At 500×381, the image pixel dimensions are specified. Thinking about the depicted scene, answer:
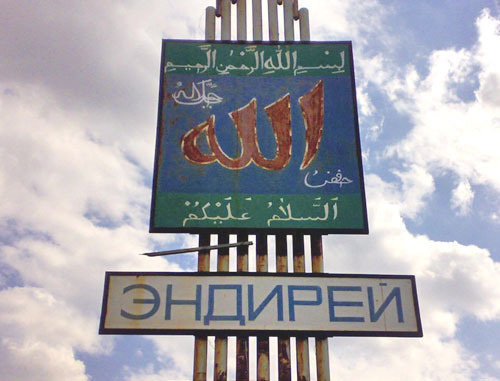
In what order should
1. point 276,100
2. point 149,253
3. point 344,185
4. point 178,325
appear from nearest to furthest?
point 178,325 < point 149,253 < point 344,185 < point 276,100

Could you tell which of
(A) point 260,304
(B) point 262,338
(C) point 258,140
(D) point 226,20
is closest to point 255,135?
(C) point 258,140

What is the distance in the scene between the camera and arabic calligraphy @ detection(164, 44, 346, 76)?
1157cm

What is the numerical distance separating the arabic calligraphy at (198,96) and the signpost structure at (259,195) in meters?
0.02

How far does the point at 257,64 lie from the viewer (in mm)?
11648

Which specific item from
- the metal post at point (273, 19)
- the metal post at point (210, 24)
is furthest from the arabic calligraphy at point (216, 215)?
the metal post at point (273, 19)

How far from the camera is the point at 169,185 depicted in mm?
10320

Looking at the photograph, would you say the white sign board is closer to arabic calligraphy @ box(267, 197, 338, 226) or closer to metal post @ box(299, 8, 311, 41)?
arabic calligraphy @ box(267, 197, 338, 226)

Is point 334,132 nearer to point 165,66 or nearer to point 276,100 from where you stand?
point 276,100

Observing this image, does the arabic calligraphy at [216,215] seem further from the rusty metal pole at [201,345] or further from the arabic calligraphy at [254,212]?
the rusty metal pole at [201,345]

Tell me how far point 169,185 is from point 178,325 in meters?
2.75

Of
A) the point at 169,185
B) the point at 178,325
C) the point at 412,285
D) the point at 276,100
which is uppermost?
the point at 276,100

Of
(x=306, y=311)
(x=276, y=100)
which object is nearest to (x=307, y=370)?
(x=306, y=311)

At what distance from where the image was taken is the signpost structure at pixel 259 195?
9.11 meters

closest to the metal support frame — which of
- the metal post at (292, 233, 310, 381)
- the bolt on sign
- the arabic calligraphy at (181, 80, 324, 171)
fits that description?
the metal post at (292, 233, 310, 381)
